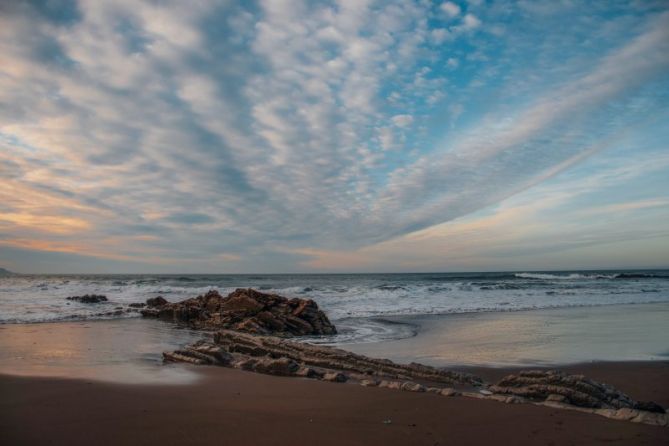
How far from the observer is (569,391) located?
6.03 m

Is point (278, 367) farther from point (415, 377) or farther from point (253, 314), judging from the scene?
point (253, 314)

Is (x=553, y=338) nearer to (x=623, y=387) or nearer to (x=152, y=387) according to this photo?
(x=623, y=387)

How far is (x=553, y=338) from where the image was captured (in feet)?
42.2

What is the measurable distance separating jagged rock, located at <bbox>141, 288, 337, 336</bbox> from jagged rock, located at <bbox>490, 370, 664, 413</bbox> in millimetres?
9342

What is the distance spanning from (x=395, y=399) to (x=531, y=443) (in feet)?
6.77

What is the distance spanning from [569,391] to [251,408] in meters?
4.58

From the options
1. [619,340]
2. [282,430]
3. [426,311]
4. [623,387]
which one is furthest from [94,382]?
[426,311]

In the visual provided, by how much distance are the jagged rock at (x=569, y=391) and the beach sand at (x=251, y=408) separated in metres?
0.50

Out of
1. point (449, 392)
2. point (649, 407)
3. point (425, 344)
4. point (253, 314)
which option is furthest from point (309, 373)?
point (253, 314)

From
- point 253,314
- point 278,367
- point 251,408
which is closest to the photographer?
point 251,408

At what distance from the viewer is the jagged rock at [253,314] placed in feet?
51.2

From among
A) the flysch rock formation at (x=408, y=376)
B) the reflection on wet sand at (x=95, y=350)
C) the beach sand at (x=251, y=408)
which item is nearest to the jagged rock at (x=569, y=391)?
the flysch rock formation at (x=408, y=376)

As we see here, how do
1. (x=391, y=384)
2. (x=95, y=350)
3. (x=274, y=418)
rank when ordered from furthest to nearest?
(x=95, y=350)
(x=391, y=384)
(x=274, y=418)

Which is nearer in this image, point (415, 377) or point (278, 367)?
point (415, 377)
